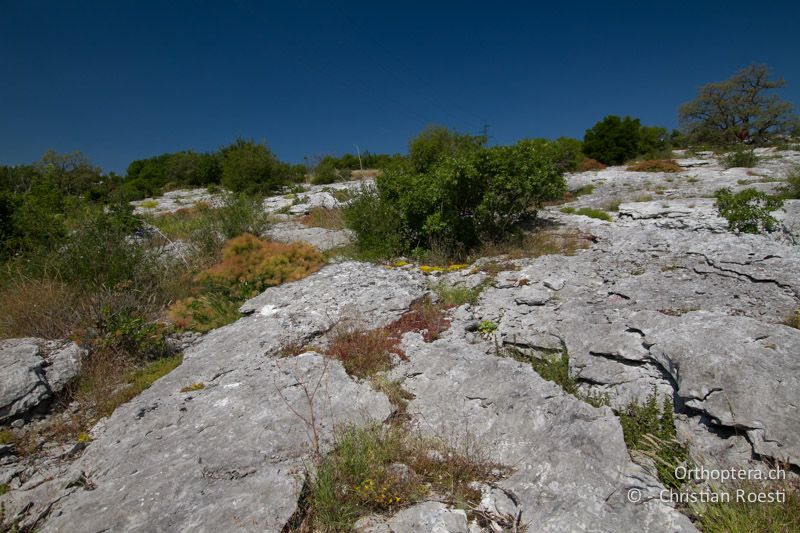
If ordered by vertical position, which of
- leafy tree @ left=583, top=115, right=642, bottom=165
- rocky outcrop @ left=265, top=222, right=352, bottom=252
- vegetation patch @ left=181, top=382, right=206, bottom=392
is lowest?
vegetation patch @ left=181, top=382, right=206, bottom=392

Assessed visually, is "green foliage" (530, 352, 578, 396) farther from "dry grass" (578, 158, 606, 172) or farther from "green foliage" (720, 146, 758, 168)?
"dry grass" (578, 158, 606, 172)

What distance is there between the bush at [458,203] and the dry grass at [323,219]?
9.23 ft

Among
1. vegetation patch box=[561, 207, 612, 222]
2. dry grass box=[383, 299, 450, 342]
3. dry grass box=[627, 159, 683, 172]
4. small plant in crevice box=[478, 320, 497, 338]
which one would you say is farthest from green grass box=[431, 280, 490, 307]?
dry grass box=[627, 159, 683, 172]

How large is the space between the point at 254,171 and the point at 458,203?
50.2ft

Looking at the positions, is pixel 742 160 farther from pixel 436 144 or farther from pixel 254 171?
pixel 254 171

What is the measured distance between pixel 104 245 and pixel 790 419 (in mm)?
8902

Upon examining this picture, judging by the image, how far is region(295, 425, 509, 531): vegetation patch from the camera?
2164mm

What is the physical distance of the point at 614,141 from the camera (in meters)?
24.1

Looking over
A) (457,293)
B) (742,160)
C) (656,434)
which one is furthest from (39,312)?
(742,160)

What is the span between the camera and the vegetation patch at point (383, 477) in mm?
2164

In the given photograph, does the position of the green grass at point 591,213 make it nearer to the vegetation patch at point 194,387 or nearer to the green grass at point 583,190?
the green grass at point 583,190

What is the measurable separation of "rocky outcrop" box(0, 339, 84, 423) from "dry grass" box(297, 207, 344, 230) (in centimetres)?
706

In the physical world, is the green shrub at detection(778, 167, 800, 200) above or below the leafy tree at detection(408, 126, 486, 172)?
below

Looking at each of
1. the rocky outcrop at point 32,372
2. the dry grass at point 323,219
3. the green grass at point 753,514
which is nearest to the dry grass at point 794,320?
the green grass at point 753,514
